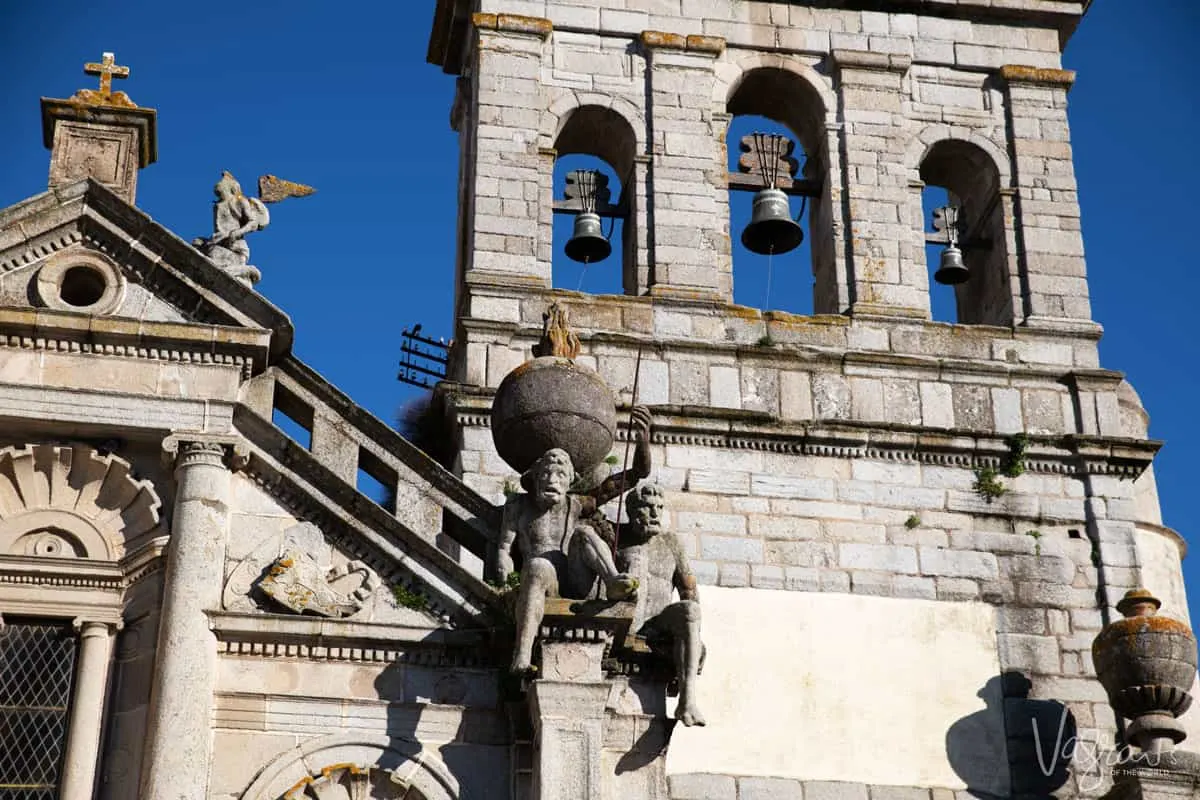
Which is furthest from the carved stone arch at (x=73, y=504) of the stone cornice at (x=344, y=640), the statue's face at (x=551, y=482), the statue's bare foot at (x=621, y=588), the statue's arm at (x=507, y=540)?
the statue's bare foot at (x=621, y=588)

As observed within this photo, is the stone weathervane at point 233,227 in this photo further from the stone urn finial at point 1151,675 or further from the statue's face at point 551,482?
the stone urn finial at point 1151,675

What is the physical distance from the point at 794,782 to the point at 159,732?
19.0 ft

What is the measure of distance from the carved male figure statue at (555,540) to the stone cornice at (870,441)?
3.76 m

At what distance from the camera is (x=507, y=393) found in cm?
1706

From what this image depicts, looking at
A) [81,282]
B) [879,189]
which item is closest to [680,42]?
[879,189]

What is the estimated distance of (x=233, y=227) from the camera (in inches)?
709

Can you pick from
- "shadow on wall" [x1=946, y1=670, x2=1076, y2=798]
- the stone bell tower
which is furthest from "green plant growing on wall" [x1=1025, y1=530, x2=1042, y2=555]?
"shadow on wall" [x1=946, y1=670, x2=1076, y2=798]

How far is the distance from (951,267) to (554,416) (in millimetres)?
7497

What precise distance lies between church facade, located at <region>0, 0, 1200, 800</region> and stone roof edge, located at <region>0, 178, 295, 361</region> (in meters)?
0.02

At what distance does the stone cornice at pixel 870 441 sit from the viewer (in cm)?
2102

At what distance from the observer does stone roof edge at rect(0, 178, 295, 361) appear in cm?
1709

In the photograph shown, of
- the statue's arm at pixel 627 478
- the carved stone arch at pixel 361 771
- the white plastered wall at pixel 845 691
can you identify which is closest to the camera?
the carved stone arch at pixel 361 771

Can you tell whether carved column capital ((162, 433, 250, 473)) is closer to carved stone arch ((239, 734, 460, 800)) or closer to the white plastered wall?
carved stone arch ((239, 734, 460, 800))

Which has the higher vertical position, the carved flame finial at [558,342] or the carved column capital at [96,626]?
the carved flame finial at [558,342]
